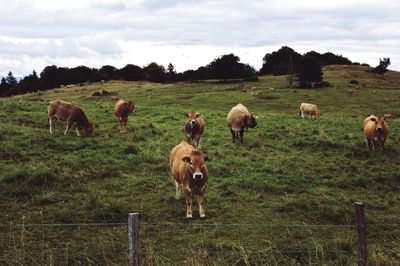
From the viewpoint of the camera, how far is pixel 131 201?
12023 millimetres

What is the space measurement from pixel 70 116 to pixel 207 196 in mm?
9705

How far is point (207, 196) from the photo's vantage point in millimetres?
12477

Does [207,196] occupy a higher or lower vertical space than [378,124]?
lower

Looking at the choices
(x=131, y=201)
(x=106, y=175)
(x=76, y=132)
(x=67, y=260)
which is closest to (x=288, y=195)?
(x=131, y=201)

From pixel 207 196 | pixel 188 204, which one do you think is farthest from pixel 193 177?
pixel 207 196

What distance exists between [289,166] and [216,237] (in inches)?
270

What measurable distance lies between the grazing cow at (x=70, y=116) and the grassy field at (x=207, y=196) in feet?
1.68

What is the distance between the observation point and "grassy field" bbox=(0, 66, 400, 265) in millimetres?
8883

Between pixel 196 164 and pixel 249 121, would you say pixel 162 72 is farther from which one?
pixel 196 164

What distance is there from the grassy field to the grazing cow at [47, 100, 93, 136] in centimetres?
51

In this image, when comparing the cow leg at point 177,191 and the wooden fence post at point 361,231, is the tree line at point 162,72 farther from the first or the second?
the wooden fence post at point 361,231

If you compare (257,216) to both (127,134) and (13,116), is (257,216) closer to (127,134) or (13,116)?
(127,134)

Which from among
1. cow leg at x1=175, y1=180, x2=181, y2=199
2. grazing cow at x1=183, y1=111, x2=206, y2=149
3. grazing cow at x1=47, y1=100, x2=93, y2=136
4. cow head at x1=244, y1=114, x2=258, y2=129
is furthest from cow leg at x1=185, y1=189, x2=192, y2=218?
cow head at x1=244, y1=114, x2=258, y2=129

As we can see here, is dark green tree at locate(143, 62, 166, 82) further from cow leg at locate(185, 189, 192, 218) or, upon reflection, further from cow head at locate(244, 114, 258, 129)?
cow leg at locate(185, 189, 192, 218)
